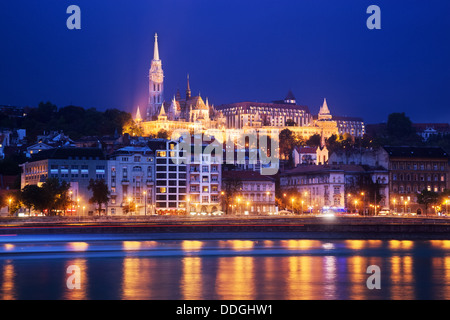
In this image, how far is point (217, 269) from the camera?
50.4m

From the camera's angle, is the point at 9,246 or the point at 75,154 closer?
the point at 9,246

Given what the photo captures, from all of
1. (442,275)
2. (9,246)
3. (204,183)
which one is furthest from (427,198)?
(442,275)

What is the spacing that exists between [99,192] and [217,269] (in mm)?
60723

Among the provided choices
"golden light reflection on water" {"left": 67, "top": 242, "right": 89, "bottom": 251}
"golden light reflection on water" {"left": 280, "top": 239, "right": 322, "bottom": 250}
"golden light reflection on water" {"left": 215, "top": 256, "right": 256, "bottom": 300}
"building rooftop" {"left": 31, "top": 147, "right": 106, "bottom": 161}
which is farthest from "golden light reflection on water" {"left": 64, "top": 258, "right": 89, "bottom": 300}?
"building rooftop" {"left": 31, "top": 147, "right": 106, "bottom": 161}

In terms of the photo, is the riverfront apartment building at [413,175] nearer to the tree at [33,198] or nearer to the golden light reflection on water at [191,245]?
the tree at [33,198]

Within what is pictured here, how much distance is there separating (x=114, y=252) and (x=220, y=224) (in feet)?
86.6

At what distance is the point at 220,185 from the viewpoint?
126m

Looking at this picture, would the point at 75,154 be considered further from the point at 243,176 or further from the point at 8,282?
the point at 8,282

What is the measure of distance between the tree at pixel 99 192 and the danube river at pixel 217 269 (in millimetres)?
33364

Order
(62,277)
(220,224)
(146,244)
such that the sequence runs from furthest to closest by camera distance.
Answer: (220,224) < (146,244) < (62,277)

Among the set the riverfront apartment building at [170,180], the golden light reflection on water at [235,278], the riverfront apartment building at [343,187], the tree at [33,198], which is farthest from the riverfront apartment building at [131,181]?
the golden light reflection on water at [235,278]

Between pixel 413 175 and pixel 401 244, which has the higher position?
pixel 413 175
